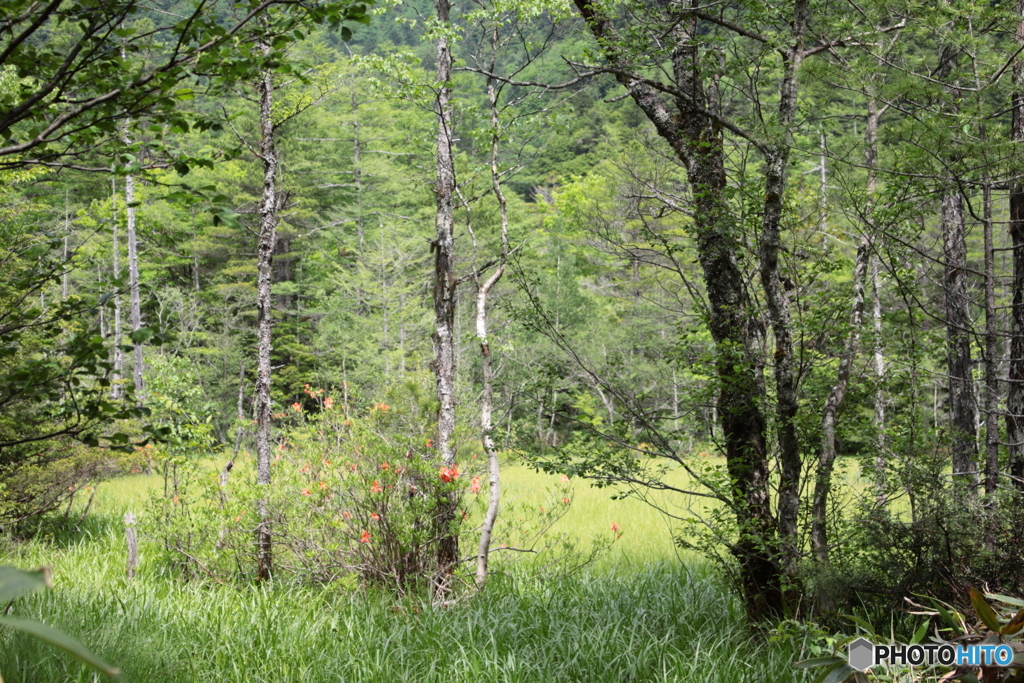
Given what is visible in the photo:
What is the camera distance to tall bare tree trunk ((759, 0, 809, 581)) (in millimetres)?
4090

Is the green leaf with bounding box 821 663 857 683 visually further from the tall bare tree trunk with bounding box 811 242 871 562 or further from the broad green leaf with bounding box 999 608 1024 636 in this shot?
the tall bare tree trunk with bounding box 811 242 871 562

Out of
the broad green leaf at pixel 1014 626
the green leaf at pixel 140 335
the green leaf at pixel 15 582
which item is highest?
the green leaf at pixel 140 335

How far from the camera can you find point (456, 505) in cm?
561

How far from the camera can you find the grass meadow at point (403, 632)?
12.5ft

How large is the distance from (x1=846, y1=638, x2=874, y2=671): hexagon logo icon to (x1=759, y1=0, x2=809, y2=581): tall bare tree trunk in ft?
7.84

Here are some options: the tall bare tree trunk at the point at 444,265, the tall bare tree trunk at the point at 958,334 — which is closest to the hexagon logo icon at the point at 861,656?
the tall bare tree trunk at the point at 958,334

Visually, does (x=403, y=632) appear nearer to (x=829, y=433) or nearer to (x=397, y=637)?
(x=397, y=637)

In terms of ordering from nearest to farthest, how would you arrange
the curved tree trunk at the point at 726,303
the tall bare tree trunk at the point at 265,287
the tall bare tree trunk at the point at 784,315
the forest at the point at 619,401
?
the forest at the point at 619,401
the tall bare tree trunk at the point at 784,315
the curved tree trunk at the point at 726,303
the tall bare tree trunk at the point at 265,287

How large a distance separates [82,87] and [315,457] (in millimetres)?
4352

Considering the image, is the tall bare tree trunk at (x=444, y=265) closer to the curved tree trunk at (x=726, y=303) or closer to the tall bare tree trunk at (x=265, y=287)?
the tall bare tree trunk at (x=265, y=287)

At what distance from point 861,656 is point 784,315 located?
2.86 m

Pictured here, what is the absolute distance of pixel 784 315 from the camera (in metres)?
4.30

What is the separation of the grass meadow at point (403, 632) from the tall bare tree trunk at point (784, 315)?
Answer: 803 mm

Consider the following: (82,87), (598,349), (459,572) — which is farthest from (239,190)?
(82,87)
